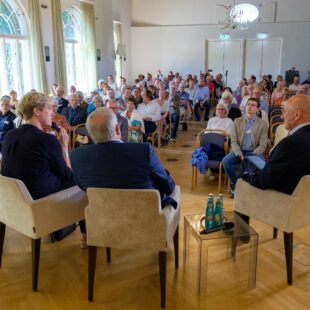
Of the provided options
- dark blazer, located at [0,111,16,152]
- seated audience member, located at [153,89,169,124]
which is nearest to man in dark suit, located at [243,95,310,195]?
dark blazer, located at [0,111,16,152]

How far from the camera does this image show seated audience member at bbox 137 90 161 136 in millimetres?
7052

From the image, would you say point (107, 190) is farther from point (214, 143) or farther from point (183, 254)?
point (214, 143)

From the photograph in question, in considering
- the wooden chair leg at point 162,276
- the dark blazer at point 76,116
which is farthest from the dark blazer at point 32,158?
the dark blazer at point 76,116

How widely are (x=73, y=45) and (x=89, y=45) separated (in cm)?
52

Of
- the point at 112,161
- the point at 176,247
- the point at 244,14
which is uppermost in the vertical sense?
the point at 244,14

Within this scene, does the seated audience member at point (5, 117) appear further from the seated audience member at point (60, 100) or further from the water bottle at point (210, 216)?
the water bottle at point (210, 216)

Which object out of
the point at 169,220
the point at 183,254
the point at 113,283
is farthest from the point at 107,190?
the point at 183,254

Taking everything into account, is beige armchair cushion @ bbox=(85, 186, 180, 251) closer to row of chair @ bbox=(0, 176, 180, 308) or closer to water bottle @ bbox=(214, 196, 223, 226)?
row of chair @ bbox=(0, 176, 180, 308)

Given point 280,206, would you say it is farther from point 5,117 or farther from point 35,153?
point 5,117

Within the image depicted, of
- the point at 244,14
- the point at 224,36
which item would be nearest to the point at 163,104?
the point at 244,14

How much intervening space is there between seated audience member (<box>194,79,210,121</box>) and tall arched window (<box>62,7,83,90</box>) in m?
3.67

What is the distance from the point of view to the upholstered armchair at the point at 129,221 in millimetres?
2342

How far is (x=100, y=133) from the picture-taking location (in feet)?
8.06

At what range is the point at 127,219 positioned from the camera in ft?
7.91
